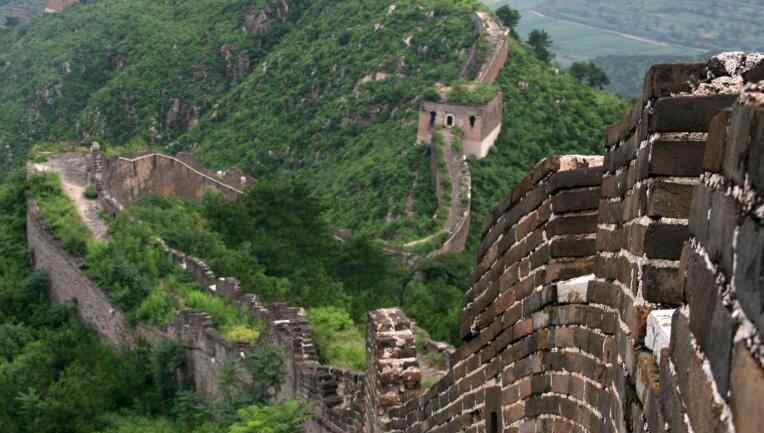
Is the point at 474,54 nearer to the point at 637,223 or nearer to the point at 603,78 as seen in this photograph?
the point at 603,78

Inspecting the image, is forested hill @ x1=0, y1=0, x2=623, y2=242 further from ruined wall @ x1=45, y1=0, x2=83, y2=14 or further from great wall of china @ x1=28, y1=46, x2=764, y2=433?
great wall of china @ x1=28, y1=46, x2=764, y2=433

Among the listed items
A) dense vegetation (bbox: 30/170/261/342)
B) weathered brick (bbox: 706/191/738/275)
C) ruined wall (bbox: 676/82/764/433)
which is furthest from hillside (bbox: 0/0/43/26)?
weathered brick (bbox: 706/191/738/275)

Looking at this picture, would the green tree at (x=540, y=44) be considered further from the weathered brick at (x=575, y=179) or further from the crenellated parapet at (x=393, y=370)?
the weathered brick at (x=575, y=179)

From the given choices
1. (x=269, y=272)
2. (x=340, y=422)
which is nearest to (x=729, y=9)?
(x=269, y=272)

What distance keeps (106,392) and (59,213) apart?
31.7 ft

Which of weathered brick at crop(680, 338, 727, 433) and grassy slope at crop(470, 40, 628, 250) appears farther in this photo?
grassy slope at crop(470, 40, 628, 250)

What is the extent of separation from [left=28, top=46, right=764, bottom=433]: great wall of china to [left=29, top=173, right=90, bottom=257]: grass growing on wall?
1625 centimetres

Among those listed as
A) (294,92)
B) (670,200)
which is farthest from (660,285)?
(294,92)

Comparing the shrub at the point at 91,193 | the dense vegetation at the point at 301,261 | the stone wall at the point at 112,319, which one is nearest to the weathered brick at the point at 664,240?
the dense vegetation at the point at 301,261

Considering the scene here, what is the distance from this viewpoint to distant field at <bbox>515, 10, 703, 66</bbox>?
146 metres

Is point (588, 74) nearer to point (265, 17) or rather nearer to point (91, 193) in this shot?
point (265, 17)

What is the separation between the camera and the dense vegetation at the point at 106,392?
55.2 feet

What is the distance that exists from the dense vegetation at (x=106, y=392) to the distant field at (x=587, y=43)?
382ft

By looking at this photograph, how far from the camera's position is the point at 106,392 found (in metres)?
19.6
